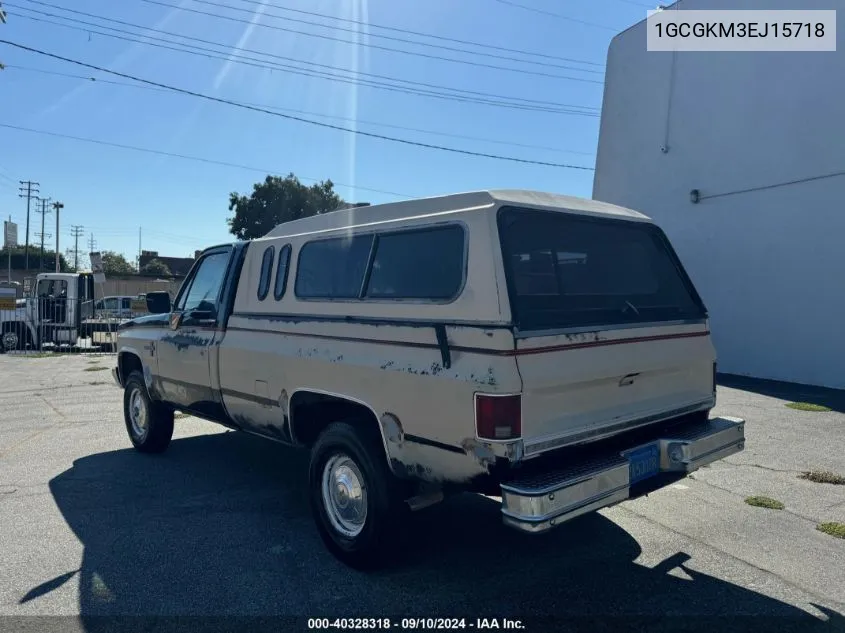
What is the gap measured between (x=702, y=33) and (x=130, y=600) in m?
14.4

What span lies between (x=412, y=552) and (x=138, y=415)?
4088mm

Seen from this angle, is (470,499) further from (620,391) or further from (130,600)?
(130,600)

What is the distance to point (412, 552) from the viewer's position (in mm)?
4277

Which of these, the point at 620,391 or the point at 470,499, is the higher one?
the point at 620,391

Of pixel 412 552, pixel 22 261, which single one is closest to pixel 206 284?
pixel 412 552

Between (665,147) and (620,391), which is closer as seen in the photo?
(620,391)

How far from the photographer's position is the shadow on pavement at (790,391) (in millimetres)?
9817

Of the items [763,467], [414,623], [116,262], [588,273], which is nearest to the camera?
[414,623]

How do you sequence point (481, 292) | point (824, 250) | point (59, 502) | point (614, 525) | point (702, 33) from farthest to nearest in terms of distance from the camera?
point (702, 33) → point (824, 250) → point (59, 502) → point (614, 525) → point (481, 292)

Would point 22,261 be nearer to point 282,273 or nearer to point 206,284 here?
point 206,284

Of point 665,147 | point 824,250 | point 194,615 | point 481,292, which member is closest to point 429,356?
point 481,292

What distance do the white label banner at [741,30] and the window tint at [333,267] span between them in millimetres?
10905

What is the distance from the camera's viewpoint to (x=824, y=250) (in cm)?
1120

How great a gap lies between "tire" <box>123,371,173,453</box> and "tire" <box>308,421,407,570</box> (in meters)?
3.08
